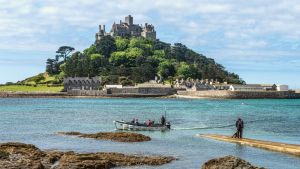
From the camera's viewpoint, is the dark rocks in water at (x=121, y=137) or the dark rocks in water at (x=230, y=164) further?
the dark rocks in water at (x=121, y=137)

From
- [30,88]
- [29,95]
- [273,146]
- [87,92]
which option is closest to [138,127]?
[273,146]

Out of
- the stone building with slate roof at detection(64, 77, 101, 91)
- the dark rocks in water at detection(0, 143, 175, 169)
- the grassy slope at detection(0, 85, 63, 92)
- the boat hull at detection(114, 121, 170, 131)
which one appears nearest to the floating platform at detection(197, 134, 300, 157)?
the dark rocks in water at detection(0, 143, 175, 169)

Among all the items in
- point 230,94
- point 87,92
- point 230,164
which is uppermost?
point 87,92

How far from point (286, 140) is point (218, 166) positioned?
19.8m

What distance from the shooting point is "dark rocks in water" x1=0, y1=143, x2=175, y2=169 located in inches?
1041

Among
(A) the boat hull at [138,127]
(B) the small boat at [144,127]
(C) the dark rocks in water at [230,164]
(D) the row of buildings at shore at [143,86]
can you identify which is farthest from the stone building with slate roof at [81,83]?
(C) the dark rocks in water at [230,164]

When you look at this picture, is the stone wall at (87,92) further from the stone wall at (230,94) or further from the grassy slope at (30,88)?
the stone wall at (230,94)

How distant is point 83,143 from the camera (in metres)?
39.2

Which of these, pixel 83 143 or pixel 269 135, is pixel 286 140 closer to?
pixel 269 135

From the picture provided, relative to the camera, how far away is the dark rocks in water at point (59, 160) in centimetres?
2644

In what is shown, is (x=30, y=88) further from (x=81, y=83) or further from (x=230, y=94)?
(x=230, y=94)

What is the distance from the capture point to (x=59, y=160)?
29.4 meters

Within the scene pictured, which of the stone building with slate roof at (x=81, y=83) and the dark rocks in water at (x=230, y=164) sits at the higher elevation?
the stone building with slate roof at (x=81, y=83)

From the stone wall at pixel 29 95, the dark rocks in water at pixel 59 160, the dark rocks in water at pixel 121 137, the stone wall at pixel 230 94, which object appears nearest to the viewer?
the dark rocks in water at pixel 59 160
